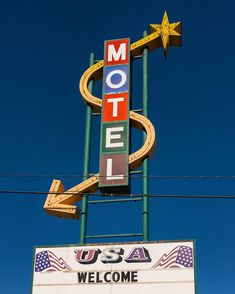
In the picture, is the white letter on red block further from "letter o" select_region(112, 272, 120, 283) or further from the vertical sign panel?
"letter o" select_region(112, 272, 120, 283)

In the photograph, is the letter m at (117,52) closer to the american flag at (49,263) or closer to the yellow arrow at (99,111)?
the yellow arrow at (99,111)

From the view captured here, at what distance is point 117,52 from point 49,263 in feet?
30.4

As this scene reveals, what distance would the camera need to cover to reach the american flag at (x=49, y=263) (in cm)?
1938

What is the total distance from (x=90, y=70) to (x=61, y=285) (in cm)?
905

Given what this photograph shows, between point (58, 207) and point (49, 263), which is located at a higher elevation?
point (58, 207)

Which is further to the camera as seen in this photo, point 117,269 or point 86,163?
point 86,163

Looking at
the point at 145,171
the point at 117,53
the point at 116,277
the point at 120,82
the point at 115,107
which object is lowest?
the point at 116,277

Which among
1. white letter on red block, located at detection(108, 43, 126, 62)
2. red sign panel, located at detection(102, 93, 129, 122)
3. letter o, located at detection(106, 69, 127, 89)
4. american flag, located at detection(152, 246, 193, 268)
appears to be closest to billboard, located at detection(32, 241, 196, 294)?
american flag, located at detection(152, 246, 193, 268)

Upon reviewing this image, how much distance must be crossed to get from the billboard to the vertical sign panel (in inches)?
103

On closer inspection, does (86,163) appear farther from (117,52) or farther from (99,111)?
(117,52)

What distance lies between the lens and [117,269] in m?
18.9

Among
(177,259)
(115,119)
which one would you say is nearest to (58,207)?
(115,119)

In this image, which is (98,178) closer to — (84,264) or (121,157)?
(121,157)

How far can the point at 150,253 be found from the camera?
18875mm
